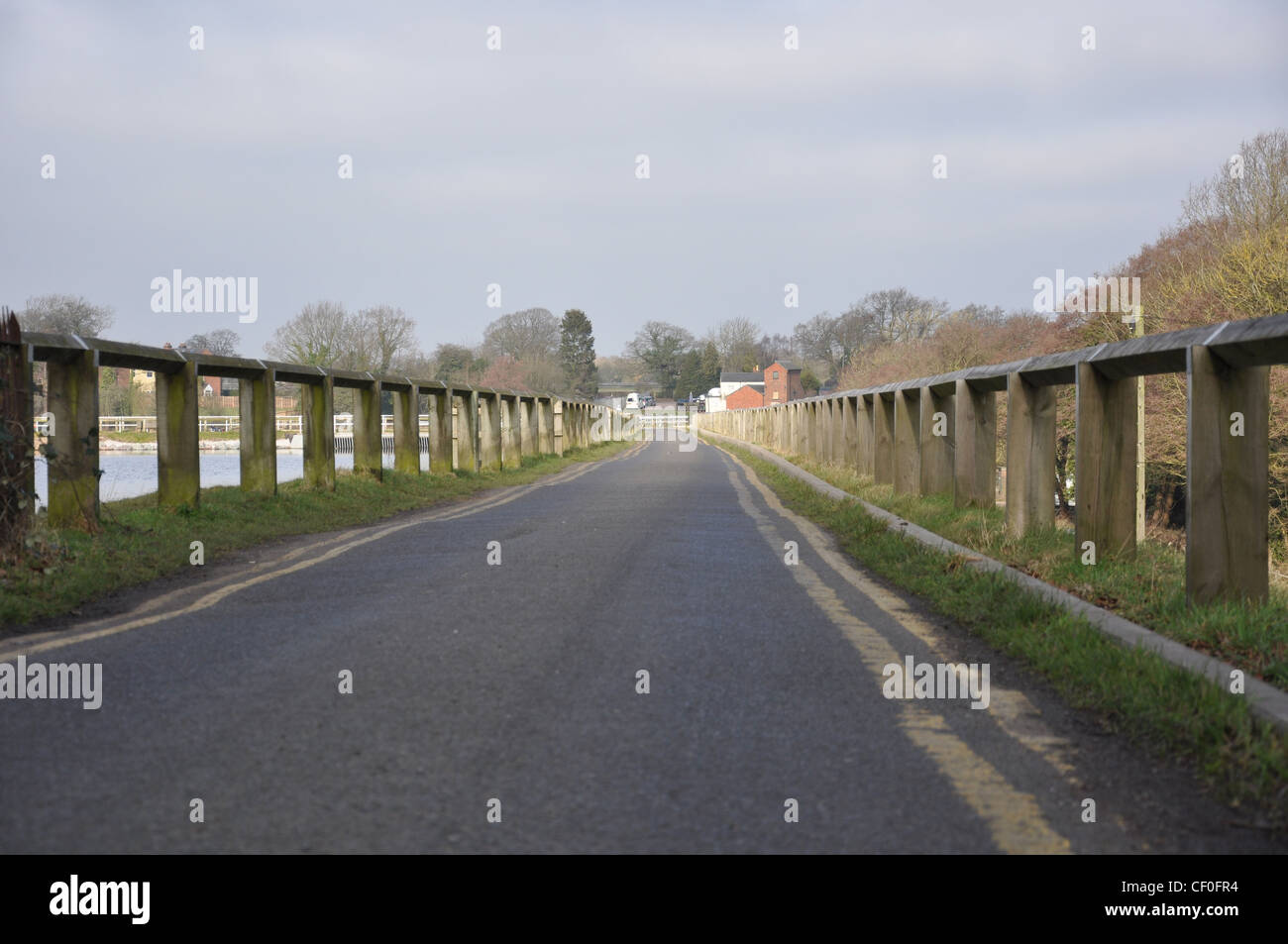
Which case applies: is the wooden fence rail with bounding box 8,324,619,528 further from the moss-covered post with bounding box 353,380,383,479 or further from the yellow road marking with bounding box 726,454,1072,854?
the yellow road marking with bounding box 726,454,1072,854

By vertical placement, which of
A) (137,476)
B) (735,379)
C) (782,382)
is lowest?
(137,476)

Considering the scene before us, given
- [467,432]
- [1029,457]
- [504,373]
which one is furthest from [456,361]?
[1029,457]

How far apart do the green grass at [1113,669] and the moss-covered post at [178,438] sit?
751cm

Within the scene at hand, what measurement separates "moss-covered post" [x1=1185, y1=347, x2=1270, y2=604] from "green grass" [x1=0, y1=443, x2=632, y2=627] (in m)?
7.20

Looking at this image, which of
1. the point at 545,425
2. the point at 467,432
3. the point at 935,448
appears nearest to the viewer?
the point at 935,448

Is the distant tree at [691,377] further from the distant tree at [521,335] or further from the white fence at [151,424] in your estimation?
the white fence at [151,424]

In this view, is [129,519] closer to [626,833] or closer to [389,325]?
[626,833]

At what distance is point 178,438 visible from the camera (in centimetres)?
1235

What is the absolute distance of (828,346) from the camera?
436 feet

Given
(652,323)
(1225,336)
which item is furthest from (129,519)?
(652,323)

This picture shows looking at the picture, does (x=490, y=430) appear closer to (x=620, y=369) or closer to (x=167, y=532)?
(x=167, y=532)

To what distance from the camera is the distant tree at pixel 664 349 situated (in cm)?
17625

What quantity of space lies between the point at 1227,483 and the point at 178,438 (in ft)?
34.9

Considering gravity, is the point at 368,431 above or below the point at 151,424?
below
